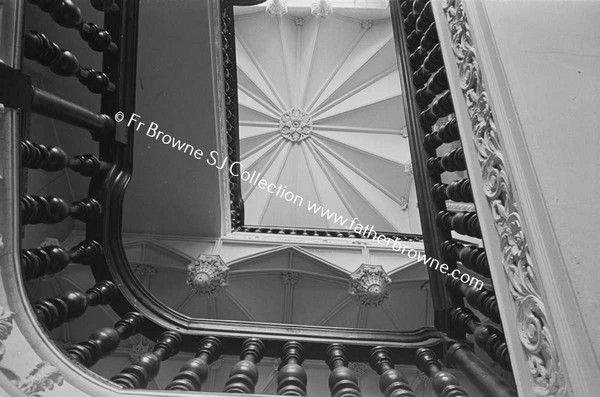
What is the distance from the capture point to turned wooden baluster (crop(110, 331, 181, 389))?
84.3 inches

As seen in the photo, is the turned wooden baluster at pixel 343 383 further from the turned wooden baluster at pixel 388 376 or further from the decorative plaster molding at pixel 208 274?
the decorative plaster molding at pixel 208 274

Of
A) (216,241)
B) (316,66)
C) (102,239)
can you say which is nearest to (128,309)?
(102,239)

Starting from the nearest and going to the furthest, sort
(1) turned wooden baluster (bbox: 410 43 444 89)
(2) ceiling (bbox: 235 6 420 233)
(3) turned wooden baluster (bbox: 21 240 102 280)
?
(3) turned wooden baluster (bbox: 21 240 102 280) → (1) turned wooden baluster (bbox: 410 43 444 89) → (2) ceiling (bbox: 235 6 420 233)

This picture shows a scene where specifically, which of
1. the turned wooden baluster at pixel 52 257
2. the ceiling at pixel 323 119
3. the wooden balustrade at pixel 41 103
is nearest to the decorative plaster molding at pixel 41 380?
the turned wooden baluster at pixel 52 257

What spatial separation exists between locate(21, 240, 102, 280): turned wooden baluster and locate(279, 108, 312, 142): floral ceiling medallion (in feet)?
34.8

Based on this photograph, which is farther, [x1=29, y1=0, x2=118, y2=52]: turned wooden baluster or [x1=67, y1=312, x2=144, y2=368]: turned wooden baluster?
[x1=29, y1=0, x2=118, y2=52]: turned wooden baluster

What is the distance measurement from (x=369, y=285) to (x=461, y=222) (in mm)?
5474

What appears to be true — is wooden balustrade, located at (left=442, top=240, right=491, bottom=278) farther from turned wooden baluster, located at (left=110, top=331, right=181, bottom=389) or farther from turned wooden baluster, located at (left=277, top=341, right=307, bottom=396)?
turned wooden baluster, located at (left=110, top=331, right=181, bottom=389)

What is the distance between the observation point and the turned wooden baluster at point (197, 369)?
2141 mm

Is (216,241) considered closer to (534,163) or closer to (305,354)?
(305,354)

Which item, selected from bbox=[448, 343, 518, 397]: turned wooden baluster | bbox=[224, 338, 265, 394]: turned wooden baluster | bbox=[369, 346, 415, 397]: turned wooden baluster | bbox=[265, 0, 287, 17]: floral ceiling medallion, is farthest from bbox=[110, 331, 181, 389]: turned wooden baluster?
bbox=[265, 0, 287, 17]: floral ceiling medallion

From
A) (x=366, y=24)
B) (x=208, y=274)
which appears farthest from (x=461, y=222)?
(x=366, y=24)

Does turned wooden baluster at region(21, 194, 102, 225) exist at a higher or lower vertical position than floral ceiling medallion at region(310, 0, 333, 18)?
lower

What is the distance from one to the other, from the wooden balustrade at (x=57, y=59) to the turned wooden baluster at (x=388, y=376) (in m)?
2.56
